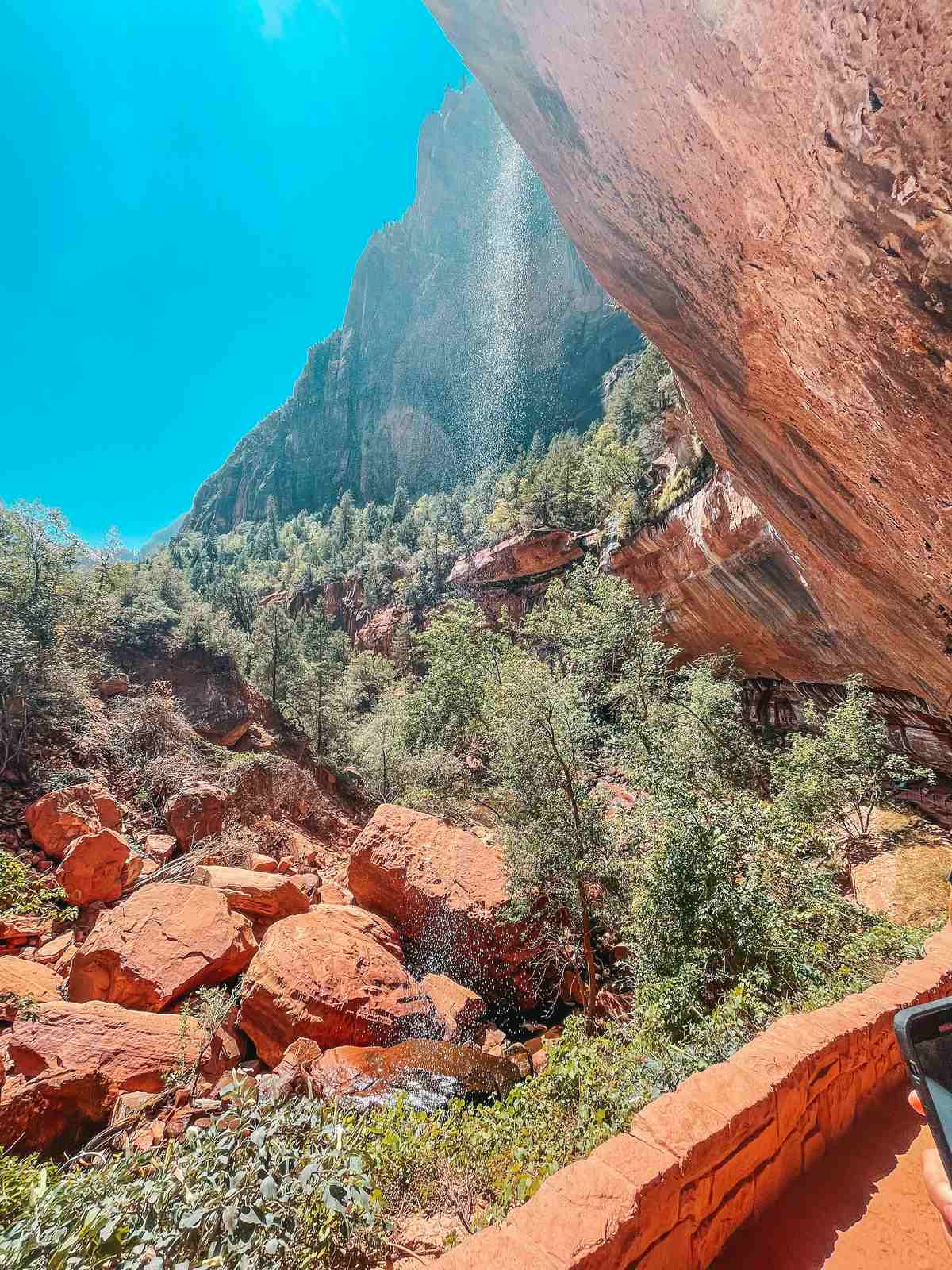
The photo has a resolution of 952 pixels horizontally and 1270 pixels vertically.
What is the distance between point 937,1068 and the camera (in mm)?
1106

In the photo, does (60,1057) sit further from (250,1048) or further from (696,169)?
(696,169)

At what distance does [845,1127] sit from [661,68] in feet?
23.3

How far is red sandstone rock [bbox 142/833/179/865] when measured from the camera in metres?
11.9

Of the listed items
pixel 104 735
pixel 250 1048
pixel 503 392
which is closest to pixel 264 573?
pixel 503 392

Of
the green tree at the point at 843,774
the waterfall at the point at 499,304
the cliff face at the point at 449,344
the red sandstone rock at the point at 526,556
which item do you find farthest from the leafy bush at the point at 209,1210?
the waterfall at the point at 499,304

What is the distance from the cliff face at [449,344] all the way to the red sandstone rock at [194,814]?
56645 millimetres

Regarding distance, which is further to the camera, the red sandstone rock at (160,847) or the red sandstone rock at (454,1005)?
the red sandstone rock at (160,847)

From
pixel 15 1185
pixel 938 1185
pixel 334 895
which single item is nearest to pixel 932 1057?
pixel 938 1185

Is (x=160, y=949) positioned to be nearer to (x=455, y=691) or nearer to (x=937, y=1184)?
(x=937, y=1184)

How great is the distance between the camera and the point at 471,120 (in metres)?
70.6

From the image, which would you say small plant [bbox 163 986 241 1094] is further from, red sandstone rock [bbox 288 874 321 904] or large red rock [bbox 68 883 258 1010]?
red sandstone rock [bbox 288 874 321 904]

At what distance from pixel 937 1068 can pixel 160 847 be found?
14.5 meters

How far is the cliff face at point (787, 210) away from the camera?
2738mm

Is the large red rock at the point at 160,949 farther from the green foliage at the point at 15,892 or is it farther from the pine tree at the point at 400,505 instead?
the pine tree at the point at 400,505
